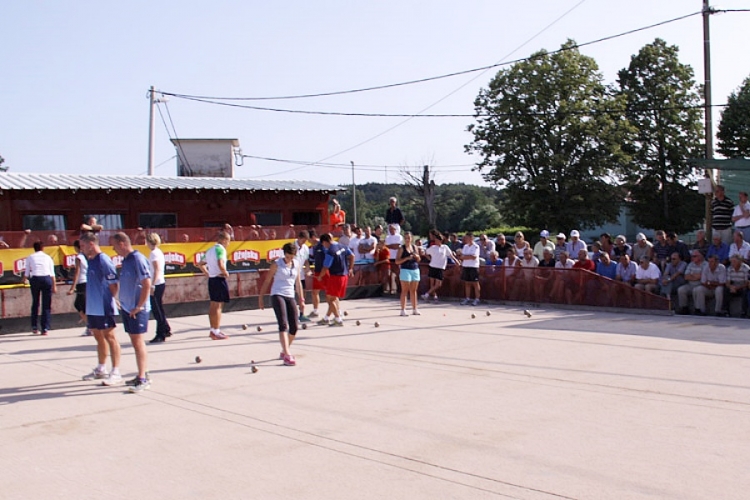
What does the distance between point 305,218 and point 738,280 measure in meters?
15.4

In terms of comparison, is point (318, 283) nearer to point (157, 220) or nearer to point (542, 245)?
point (542, 245)

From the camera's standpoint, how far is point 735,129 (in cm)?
5016

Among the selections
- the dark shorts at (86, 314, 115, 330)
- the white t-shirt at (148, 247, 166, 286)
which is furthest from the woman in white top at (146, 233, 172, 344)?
the dark shorts at (86, 314, 115, 330)

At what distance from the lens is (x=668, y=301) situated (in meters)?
15.9

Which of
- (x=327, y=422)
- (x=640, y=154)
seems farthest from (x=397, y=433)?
(x=640, y=154)

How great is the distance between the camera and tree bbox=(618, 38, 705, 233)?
51.3m

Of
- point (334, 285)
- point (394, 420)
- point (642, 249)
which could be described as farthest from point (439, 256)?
point (394, 420)

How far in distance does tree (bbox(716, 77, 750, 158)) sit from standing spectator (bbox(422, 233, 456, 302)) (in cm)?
3746

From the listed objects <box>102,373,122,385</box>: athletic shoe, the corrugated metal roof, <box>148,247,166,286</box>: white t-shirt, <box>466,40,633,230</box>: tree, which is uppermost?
<box>466,40,633,230</box>: tree

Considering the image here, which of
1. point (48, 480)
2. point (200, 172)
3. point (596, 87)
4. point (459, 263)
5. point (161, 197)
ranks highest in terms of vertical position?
point (596, 87)

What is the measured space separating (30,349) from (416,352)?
21.9ft

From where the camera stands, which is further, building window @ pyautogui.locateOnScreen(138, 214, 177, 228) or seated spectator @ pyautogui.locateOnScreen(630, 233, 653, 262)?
building window @ pyautogui.locateOnScreen(138, 214, 177, 228)

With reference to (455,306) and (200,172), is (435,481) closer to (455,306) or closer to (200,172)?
(455,306)

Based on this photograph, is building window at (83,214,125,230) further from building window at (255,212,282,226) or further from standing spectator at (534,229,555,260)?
standing spectator at (534,229,555,260)
